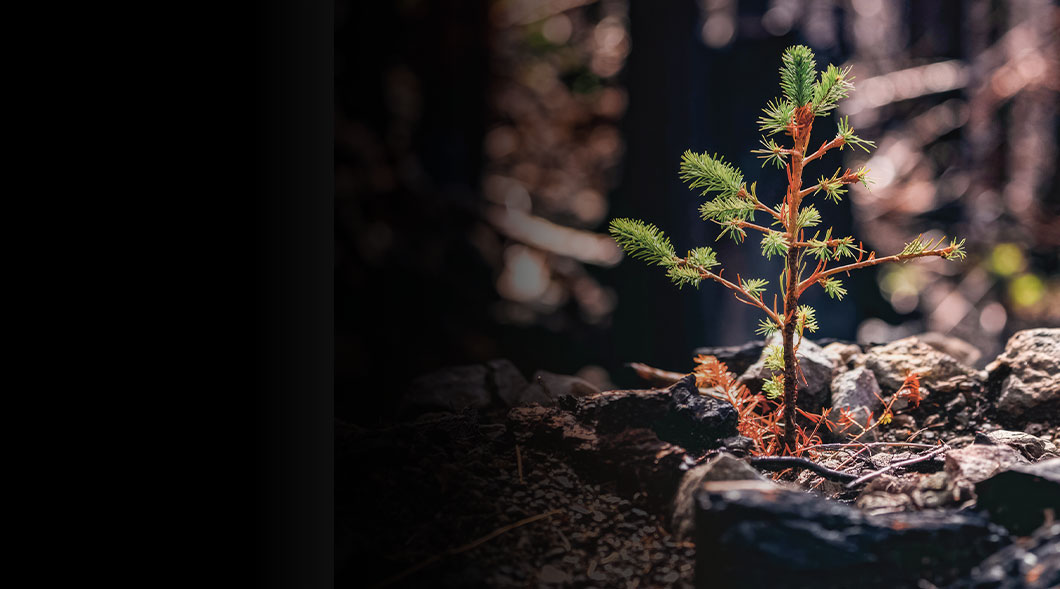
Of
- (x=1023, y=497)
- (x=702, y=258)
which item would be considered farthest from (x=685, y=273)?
Answer: (x=1023, y=497)

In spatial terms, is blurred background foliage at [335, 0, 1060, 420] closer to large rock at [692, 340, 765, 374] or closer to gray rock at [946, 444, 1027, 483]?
large rock at [692, 340, 765, 374]

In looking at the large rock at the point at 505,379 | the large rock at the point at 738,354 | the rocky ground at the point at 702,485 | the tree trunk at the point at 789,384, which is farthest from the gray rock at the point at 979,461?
the large rock at the point at 505,379

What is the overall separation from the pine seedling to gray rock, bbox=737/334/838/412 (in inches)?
1.6

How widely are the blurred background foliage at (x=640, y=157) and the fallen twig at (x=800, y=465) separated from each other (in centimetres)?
29

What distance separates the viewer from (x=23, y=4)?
→ 0.98 meters

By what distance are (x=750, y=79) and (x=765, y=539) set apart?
83cm

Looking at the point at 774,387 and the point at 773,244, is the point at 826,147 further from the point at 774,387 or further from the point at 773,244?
the point at 774,387

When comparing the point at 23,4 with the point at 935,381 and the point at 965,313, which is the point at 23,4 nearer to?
the point at 935,381

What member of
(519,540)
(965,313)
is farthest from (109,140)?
(965,313)

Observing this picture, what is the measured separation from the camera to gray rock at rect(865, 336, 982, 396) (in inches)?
46.6

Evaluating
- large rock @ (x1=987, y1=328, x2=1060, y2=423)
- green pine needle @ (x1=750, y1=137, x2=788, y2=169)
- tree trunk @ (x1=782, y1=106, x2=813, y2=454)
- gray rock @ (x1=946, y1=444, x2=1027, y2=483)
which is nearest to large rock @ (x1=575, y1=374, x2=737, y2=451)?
tree trunk @ (x1=782, y1=106, x2=813, y2=454)

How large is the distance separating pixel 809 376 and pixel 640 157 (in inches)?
21.5

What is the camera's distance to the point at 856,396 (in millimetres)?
1160

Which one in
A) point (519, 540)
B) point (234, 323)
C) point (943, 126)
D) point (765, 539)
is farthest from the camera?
point (943, 126)
